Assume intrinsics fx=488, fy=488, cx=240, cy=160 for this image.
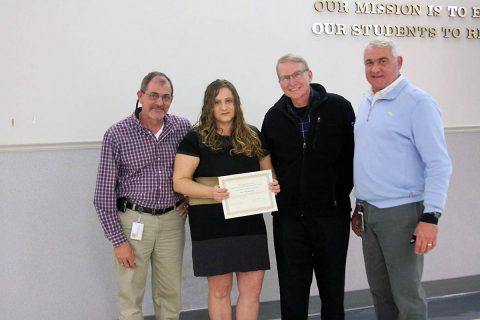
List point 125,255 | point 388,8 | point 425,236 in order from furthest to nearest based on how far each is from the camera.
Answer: point 388,8 < point 125,255 < point 425,236

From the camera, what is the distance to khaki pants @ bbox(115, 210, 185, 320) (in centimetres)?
280

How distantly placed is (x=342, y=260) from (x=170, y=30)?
202 cm

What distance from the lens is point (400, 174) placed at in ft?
8.23

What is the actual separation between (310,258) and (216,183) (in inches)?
27.6

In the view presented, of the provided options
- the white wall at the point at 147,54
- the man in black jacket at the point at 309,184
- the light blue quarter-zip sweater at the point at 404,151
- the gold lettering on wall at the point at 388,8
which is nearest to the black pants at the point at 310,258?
the man in black jacket at the point at 309,184

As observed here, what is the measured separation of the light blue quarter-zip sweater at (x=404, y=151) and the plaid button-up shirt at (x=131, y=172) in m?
1.11

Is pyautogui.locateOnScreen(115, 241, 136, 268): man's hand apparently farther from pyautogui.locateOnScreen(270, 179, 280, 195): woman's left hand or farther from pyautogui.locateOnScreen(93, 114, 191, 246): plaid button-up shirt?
pyautogui.locateOnScreen(270, 179, 280, 195): woman's left hand

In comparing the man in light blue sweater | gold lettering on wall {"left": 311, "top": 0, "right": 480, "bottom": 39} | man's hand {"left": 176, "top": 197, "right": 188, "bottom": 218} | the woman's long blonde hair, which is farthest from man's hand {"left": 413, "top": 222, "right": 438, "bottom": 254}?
gold lettering on wall {"left": 311, "top": 0, "right": 480, "bottom": 39}

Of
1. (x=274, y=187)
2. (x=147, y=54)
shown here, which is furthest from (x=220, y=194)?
(x=147, y=54)

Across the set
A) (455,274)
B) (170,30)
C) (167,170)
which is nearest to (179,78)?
(170,30)

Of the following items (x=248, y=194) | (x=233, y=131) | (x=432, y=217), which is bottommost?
(x=432, y=217)

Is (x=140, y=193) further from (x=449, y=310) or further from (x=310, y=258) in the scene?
(x=449, y=310)

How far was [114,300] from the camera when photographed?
3.55 metres

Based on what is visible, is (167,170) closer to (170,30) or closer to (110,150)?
(110,150)
